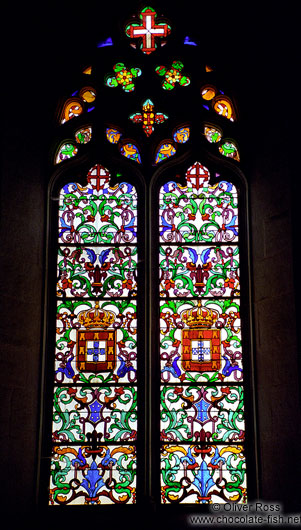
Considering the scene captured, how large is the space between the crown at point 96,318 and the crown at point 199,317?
469mm

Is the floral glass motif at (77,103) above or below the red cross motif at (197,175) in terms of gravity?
above

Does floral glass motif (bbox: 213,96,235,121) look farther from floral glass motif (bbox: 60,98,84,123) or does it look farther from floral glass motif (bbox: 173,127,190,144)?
floral glass motif (bbox: 60,98,84,123)

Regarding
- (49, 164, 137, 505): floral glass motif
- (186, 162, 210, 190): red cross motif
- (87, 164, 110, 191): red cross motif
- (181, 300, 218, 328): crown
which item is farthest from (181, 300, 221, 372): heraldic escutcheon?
(87, 164, 110, 191): red cross motif

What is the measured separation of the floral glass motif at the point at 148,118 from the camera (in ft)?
16.0

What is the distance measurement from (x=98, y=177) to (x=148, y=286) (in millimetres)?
885

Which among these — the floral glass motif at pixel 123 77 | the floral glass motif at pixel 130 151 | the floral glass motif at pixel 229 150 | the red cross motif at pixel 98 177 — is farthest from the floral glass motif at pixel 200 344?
the floral glass motif at pixel 123 77

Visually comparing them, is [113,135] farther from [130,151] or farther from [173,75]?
[173,75]

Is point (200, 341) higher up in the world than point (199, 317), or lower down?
lower down

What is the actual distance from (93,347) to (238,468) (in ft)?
3.79

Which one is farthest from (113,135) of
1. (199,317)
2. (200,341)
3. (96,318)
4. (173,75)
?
(200,341)

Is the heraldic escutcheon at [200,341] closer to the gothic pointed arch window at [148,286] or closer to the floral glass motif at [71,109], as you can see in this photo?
the gothic pointed arch window at [148,286]

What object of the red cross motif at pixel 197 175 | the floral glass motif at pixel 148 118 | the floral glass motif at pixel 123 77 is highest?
the floral glass motif at pixel 123 77
